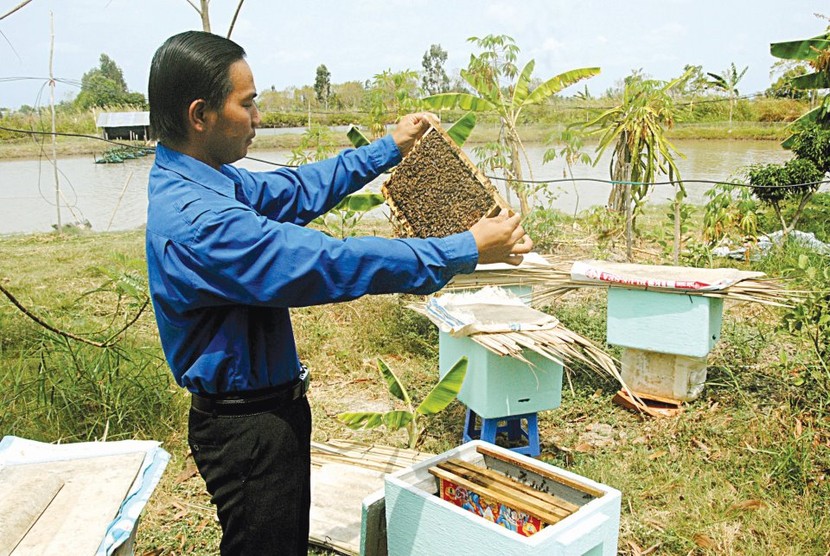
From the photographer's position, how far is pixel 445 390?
11.5 feet

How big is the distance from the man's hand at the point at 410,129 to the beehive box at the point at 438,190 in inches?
1.2

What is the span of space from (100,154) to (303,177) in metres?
20.2

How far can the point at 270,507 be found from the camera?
2.12 meters

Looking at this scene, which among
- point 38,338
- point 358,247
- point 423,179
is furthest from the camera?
point 38,338

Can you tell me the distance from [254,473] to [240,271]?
0.67 metres

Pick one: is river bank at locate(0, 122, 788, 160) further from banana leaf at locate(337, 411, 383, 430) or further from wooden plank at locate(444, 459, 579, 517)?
wooden plank at locate(444, 459, 579, 517)

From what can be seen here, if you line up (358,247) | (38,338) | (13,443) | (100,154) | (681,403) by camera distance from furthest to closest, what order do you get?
(100,154)
(38,338)
(681,403)
(13,443)
(358,247)

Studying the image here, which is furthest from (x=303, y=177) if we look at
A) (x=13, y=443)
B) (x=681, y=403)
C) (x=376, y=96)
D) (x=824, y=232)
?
(x=824, y=232)

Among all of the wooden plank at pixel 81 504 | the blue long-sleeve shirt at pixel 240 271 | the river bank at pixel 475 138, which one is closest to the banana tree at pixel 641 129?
the blue long-sleeve shirt at pixel 240 271

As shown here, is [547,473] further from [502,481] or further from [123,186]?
[123,186]

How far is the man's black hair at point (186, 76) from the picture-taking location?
195cm

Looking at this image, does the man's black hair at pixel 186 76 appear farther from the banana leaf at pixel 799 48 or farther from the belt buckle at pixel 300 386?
the banana leaf at pixel 799 48

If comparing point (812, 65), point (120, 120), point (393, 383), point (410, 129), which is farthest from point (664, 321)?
point (120, 120)

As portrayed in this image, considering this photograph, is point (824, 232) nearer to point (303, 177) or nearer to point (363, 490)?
point (363, 490)
